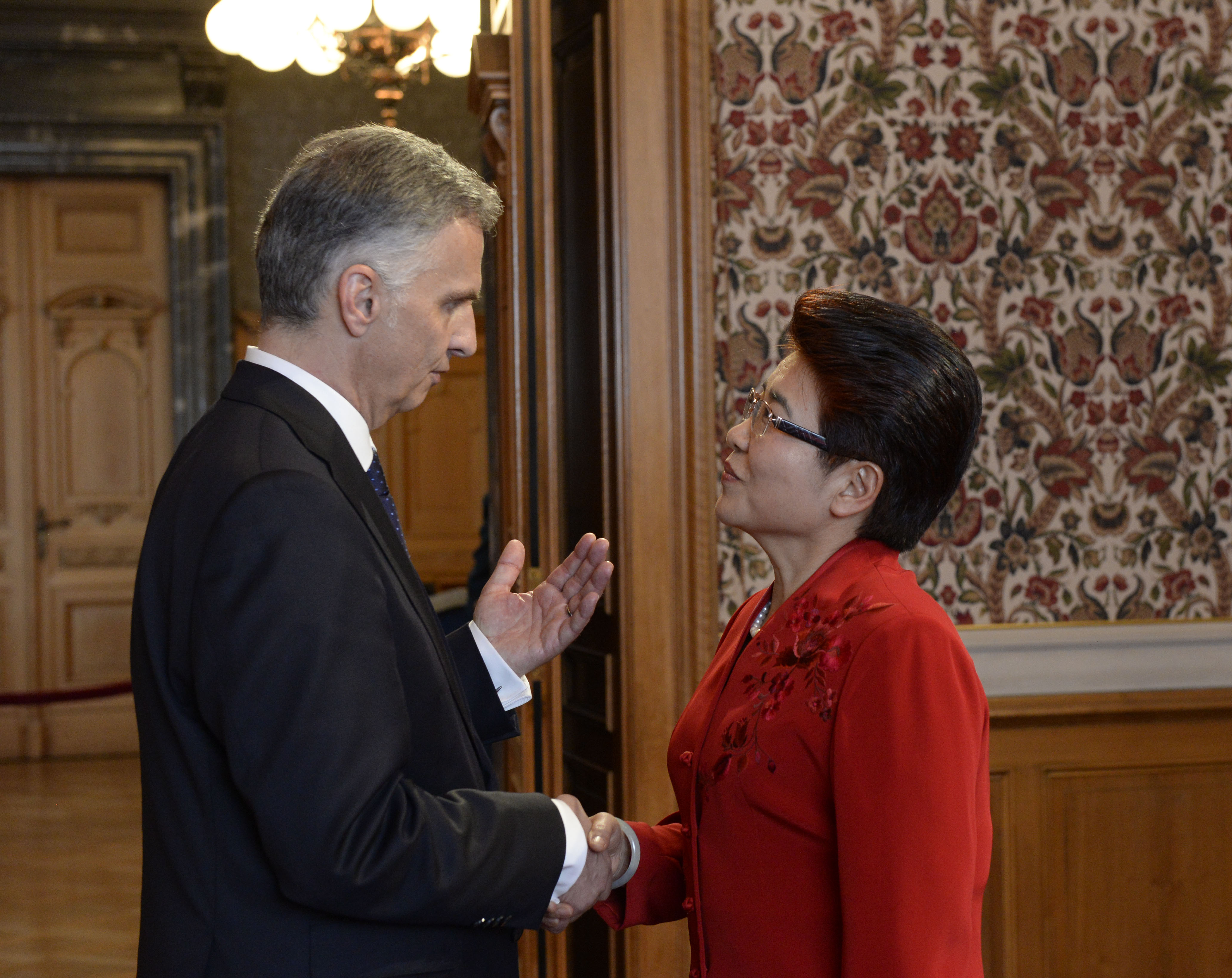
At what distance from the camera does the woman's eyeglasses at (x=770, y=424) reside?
1.56 metres

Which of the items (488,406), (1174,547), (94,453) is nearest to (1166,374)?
(1174,547)

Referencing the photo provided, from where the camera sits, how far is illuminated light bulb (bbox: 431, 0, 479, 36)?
14.6 ft

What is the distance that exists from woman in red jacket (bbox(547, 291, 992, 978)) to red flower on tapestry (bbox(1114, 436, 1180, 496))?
144 cm

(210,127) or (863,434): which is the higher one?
(210,127)

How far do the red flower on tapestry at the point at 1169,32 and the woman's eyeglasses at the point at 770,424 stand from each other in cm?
178

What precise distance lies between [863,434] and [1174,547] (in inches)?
65.3

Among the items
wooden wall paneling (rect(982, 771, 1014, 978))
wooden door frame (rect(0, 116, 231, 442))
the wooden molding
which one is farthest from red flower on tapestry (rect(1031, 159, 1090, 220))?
wooden door frame (rect(0, 116, 231, 442))

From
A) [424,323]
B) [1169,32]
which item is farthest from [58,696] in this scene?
[1169,32]

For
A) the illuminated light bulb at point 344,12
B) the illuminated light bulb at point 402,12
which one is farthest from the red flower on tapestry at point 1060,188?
the illuminated light bulb at point 344,12

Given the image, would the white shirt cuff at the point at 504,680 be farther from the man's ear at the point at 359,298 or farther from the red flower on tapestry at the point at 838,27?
the red flower on tapestry at the point at 838,27

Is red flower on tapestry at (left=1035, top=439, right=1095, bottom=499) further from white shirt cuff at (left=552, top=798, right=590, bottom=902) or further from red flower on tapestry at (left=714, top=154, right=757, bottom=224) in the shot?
white shirt cuff at (left=552, top=798, right=590, bottom=902)

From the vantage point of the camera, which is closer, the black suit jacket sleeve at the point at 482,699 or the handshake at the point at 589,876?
the handshake at the point at 589,876

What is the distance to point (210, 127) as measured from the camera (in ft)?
22.0

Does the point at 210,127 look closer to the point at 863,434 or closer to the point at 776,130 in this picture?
the point at 776,130
